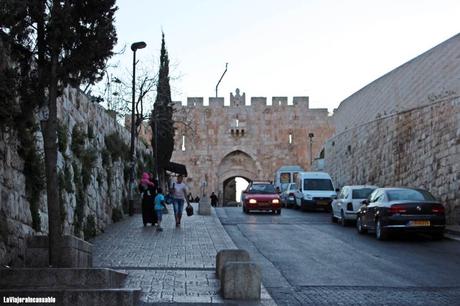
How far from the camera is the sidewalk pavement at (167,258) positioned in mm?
8992

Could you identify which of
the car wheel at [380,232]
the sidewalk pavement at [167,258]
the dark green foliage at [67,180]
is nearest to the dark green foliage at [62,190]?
the dark green foliage at [67,180]

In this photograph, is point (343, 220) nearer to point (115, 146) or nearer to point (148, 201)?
point (148, 201)

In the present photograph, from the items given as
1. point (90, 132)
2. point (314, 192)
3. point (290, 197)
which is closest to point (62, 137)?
point (90, 132)

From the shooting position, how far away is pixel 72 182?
14.6m

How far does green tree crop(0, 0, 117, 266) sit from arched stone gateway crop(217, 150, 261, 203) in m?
49.1

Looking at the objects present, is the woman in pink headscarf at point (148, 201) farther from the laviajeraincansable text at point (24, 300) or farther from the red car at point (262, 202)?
the laviajeraincansable text at point (24, 300)

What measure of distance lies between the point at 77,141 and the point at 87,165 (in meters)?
0.95

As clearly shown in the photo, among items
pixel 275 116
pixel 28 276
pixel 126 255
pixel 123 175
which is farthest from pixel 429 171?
pixel 275 116

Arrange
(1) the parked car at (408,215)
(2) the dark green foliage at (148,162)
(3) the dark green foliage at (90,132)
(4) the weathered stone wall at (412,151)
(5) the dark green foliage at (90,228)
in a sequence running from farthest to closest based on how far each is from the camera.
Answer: (2) the dark green foliage at (148,162) → (4) the weathered stone wall at (412,151) → (1) the parked car at (408,215) → (3) the dark green foliage at (90,132) → (5) the dark green foliage at (90,228)

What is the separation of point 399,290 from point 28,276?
5.45 meters

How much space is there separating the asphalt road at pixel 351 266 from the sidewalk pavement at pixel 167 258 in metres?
0.84

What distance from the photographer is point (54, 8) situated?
28.1 feet

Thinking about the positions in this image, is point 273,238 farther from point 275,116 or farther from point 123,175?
point 275,116

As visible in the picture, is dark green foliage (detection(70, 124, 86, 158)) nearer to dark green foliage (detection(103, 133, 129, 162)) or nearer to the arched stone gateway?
dark green foliage (detection(103, 133, 129, 162))
